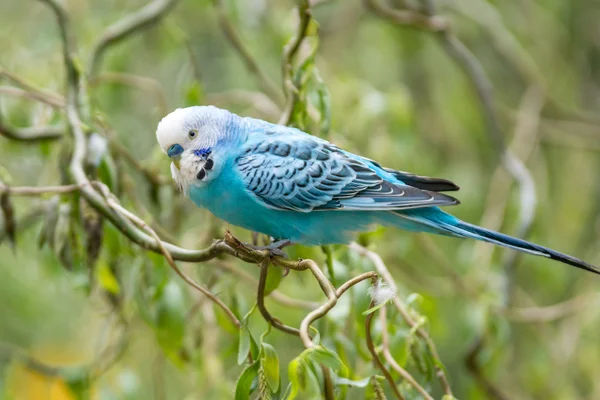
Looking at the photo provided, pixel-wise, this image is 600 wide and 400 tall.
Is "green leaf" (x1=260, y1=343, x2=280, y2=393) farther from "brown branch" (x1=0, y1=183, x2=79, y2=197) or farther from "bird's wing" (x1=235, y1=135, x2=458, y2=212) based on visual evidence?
"brown branch" (x1=0, y1=183, x2=79, y2=197)

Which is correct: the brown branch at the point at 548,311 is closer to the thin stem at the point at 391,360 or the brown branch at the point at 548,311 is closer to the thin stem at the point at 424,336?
the thin stem at the point at 424,336

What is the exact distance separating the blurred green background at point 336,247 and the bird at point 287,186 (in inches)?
7.7

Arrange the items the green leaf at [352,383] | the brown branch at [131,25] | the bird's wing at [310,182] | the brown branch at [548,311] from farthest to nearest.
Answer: the brown branch at [548,311] → the brown branch at [131,25] → the bird's wing at [310,182] → the green leaf at [352,383]

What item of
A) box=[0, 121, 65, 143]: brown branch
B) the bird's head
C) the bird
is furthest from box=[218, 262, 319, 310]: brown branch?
box=[0, 121, 65, 143]: brown branch

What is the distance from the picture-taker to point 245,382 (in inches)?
74.5

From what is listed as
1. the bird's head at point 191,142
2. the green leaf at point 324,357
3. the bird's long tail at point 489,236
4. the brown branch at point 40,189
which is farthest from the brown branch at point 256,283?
the green leaf at point 324,357

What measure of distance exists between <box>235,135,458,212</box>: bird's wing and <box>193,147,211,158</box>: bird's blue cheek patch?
0.13 m

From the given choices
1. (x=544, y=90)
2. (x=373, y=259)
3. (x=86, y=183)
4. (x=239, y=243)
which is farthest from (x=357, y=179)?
(x=544, y=90)

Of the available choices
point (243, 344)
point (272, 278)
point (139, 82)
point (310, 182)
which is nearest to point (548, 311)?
point (310, 182)

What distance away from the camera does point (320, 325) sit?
9.00 ft

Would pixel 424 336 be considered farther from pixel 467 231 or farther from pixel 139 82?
pixel 139 82

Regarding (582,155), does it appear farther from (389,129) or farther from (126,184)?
(126,184)

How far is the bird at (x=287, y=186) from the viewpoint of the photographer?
8.83 feet

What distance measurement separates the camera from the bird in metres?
2.69
